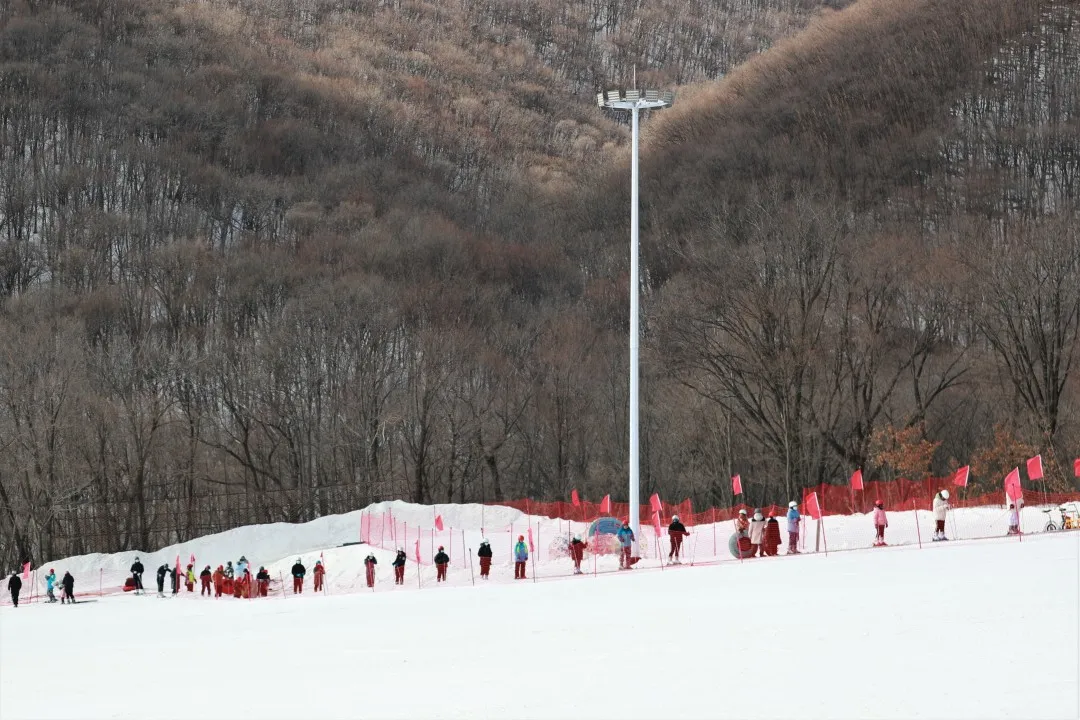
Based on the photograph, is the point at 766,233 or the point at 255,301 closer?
the point at 766,233

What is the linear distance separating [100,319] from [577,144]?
87775 millimetres

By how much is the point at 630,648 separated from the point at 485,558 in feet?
55.5

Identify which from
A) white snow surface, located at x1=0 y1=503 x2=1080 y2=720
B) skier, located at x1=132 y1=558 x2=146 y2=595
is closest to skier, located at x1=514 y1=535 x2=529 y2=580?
white snow surface, located at x1=0 y1=503 x2=1080 y2=720

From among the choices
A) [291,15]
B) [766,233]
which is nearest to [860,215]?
[766,233]

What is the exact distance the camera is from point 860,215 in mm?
101250

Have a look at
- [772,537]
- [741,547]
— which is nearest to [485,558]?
[741,547]

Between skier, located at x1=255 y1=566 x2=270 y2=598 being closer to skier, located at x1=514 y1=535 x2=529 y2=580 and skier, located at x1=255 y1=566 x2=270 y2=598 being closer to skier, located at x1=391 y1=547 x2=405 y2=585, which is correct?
skier, located at x1=391 y1=547 x2=405 y2=585

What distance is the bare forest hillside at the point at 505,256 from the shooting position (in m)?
63.3

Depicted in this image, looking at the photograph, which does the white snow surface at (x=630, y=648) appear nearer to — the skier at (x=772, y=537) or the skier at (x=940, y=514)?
the skier at (x=940, y=514)

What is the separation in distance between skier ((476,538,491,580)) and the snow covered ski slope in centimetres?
607

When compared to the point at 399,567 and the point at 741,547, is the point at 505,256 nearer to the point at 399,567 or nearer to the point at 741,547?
the point at 399,567

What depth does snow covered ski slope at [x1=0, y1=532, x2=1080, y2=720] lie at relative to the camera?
12.8 meters

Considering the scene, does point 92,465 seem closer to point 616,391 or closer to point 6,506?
point 6,506

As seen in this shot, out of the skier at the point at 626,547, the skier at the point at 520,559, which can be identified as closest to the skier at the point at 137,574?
the skier at the point at 520,559
